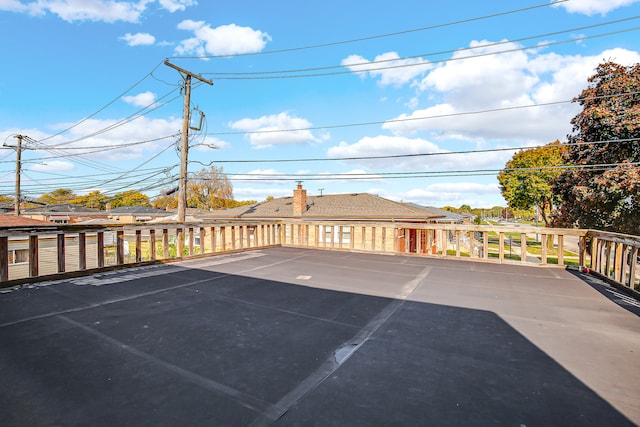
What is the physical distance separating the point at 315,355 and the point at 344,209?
55.2ft

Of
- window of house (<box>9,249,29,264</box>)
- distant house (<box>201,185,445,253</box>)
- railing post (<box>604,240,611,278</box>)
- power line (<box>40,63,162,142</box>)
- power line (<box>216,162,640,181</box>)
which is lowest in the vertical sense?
window of house (<box>9,249,29,264</box>)

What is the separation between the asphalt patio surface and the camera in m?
1.69

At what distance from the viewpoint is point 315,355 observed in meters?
2.40

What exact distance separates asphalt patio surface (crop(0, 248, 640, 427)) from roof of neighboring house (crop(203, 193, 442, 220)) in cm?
1258

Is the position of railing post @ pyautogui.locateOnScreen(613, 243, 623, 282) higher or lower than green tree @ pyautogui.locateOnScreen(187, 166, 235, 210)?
lower

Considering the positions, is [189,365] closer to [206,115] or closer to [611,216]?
[206,115]

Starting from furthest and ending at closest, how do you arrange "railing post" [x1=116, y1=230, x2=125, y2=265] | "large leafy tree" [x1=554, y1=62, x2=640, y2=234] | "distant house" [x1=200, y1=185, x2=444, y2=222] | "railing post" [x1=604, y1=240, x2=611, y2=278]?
"distant house" [x1=200, y1=185, x2=444, y2=222] → "large leafy tree" [x1=554, y1=62, x2=640, y2=234] → "railing post" [x1=116, y1=230, x2=125, y2=265] → "railing post" [x1=604, y1=240, x2=611, y2=278]

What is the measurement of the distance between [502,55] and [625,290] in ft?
30.1

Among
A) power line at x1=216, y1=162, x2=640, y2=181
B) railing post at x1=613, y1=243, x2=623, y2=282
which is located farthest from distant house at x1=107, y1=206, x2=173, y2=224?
railing post at x1=613, y1=243, x2=623, y2=282

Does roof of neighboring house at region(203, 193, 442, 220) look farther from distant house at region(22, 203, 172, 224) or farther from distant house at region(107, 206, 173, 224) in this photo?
distant house at region(22, 203, 172, 224)

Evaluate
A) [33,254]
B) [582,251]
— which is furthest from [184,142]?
[582,251]

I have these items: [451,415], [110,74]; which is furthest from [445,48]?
[110,74]

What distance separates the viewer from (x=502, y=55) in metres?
10.7

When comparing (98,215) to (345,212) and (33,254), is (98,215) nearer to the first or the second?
(345,212)
